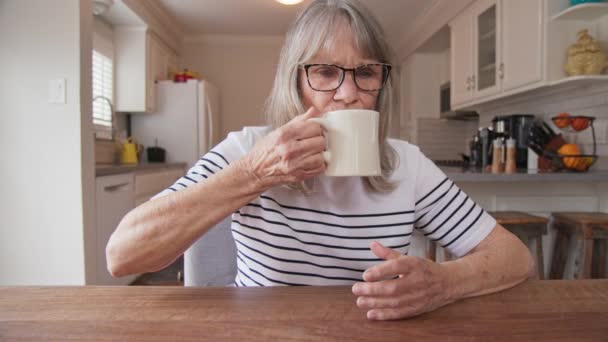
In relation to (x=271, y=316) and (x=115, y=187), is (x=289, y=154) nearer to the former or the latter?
(x=271, y=316)

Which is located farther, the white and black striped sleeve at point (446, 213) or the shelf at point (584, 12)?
the shelf at point (584, 12)

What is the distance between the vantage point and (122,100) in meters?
3.98

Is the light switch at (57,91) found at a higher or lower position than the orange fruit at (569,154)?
higher

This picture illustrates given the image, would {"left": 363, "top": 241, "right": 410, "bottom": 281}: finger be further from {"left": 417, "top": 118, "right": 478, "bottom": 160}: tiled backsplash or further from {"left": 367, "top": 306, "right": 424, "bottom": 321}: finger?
{"left": 417, "top": 118, "right": 478, "bottom": 160}: tiled backsplash

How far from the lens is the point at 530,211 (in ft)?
7.16

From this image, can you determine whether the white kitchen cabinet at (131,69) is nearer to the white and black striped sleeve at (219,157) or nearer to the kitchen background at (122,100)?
the kitchen background at (122,100)

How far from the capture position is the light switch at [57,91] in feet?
6.82

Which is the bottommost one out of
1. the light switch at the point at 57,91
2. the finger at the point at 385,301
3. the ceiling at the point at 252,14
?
the finger at the point at 385,301

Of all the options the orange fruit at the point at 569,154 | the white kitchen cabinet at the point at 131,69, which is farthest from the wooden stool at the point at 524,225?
the white kitchen cabinet at the point at 131,69

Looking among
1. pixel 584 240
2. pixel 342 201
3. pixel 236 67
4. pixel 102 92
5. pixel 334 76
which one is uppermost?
pixel 236 67

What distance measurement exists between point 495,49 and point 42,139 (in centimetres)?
293

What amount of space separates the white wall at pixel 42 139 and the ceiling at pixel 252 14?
2052mm

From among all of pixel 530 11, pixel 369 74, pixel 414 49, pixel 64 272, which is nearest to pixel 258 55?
pixel 414 49

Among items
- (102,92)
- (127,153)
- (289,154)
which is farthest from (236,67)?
(289,154)
